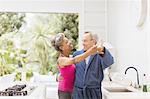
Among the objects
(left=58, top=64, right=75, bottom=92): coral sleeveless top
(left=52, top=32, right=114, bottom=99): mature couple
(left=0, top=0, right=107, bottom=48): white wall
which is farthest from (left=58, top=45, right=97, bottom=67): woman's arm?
(left=0, top=0, right=107, bottom=48): white wall

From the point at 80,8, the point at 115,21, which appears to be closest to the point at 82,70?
the point at 115,21

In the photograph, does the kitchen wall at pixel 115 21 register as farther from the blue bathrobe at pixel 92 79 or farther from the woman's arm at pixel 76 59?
the woman's arm at pixel 76 59

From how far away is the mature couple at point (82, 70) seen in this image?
229 cm

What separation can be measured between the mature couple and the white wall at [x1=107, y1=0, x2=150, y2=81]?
2.19ft

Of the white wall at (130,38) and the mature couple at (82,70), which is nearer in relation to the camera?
the mature couple at (82,70)

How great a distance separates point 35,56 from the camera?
586 cm

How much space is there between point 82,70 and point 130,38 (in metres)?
1.33

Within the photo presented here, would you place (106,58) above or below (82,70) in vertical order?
above

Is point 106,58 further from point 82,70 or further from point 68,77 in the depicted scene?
point 68,77

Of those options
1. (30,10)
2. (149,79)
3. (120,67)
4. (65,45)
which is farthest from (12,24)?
(149,79)

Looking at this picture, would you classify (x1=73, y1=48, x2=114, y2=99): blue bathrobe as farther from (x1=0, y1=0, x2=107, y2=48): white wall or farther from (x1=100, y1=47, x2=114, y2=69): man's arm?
(x1=0, y1=0, x2=107, y2=48): white wall

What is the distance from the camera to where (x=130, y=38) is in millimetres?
3504

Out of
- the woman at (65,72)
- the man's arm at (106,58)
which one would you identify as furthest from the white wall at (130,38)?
the woman at (65,72)

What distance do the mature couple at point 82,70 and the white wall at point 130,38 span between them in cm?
67
